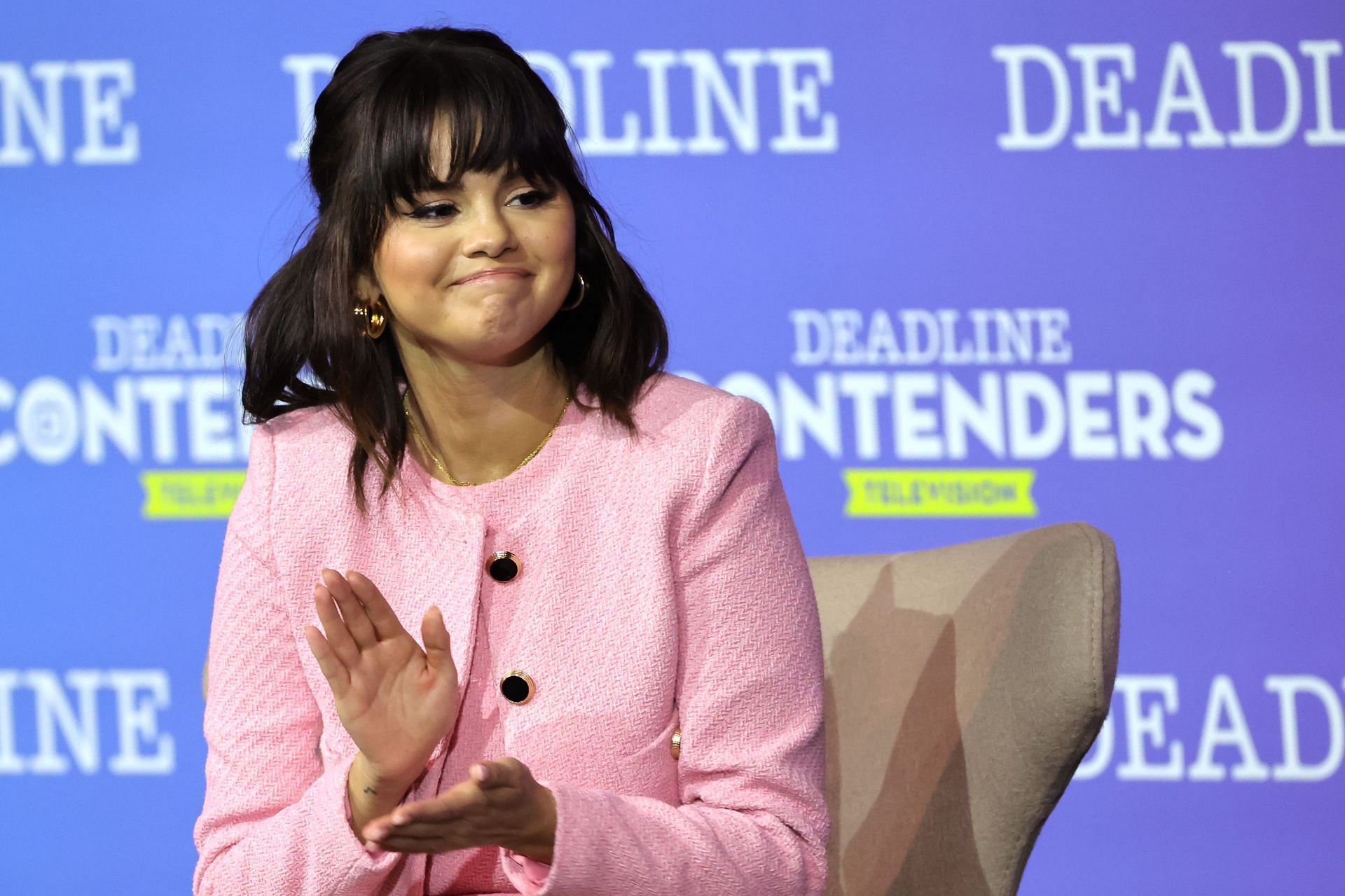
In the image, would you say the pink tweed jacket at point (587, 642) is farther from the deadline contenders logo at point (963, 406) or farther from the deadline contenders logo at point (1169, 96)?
the deadline contenders logo at point (1169, 96)

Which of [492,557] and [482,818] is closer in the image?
[482,818]

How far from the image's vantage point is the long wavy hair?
4.61ft

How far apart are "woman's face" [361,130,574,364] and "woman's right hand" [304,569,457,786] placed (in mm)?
275

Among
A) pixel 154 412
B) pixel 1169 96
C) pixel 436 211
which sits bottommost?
pixel 154 412

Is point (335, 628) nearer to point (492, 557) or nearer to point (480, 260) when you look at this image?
point (492, 557)

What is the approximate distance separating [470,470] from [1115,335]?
58.1 inches

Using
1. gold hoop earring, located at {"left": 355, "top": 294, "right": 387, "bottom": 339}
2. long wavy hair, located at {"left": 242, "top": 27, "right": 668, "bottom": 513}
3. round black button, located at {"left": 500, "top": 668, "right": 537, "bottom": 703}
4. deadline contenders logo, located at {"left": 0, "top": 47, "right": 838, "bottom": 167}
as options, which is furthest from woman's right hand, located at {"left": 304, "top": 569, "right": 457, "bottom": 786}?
deadline contenders logo, located at {"left": 0, "top": 47, "right": 838, "bottom": 167}

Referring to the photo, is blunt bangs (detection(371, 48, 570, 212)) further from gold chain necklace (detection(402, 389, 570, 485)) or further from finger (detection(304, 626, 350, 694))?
finger (detection(304, 626, 350, 694))

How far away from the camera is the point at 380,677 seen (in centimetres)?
131

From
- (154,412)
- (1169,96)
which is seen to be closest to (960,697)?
(1169,96)

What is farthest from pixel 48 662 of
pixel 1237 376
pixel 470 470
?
pixel 1237 376

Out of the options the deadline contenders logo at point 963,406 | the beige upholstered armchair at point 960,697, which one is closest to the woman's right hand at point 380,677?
the beige upholstered armchair at point 960,697

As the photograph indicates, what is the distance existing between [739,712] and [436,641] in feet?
1.02

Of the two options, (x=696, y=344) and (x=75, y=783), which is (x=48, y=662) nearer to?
(x=75, y=783)
